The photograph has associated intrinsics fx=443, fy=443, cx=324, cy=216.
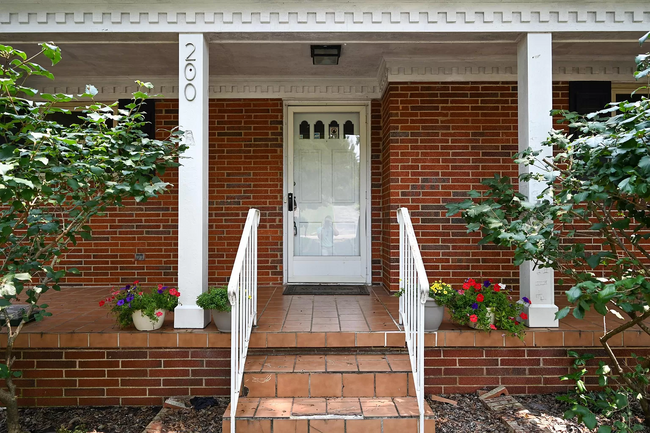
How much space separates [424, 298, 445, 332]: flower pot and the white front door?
6.54 feet

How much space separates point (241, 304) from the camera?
8.79ft

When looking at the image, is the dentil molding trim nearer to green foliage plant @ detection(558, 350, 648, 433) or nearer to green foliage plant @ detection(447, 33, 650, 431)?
green foliage plant @ detection(447, 33, 650, 431)

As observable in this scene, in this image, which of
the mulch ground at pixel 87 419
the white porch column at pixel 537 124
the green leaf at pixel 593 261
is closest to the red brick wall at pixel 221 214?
the mulch ground at pixel 87 419

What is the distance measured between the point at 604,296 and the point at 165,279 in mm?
4223

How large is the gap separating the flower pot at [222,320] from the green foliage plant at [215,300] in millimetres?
47

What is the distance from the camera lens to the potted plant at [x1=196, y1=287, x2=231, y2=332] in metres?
2.92

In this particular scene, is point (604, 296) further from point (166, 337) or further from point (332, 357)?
point (166, 337)

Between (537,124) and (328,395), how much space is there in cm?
237

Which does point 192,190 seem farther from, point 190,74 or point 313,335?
point 313,335

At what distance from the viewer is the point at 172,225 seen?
16.0 feet

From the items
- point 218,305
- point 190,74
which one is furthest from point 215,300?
point 190,74

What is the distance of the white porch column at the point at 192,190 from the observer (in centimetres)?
312

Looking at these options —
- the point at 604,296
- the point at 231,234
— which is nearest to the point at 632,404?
the point at 604,296

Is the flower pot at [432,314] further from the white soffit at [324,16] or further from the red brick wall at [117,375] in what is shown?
the white soffit at [324,16]
